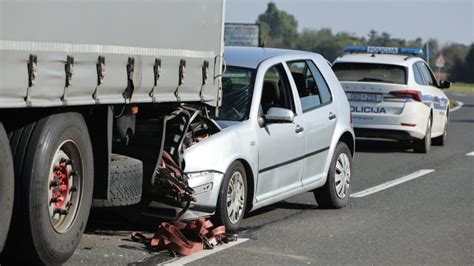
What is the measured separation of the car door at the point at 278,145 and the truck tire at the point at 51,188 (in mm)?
2390

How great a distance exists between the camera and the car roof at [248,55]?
10.4 meters

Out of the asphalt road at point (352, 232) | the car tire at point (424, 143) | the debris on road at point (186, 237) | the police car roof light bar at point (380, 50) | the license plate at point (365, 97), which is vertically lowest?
the car tire at point (424, 143)

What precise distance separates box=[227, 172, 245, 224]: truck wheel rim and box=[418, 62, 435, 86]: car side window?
1060 cm

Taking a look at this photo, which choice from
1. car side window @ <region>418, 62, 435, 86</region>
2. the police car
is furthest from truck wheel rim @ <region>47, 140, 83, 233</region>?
car side window @ <region>418, 62, 435, 86</region>

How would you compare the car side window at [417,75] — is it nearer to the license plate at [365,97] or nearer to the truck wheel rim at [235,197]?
the license plate at [365,97]

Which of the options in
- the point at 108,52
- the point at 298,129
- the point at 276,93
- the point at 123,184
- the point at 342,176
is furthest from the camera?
the point at 342,176

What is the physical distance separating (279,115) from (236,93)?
55 cm

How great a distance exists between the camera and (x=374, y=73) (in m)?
18.6

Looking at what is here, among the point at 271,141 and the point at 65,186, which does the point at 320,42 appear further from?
the point at 65,186

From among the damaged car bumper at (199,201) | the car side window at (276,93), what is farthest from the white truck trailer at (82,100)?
the car side window at (276,93)

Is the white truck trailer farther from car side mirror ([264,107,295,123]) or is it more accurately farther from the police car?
the police car

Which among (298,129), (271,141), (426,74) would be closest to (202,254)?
(271,141)

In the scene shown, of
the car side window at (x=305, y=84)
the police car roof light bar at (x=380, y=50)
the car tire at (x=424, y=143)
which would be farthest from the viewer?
the police car roof light bar at (x=380, y=50)

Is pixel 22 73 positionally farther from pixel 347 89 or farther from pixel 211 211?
pixel 347 89
